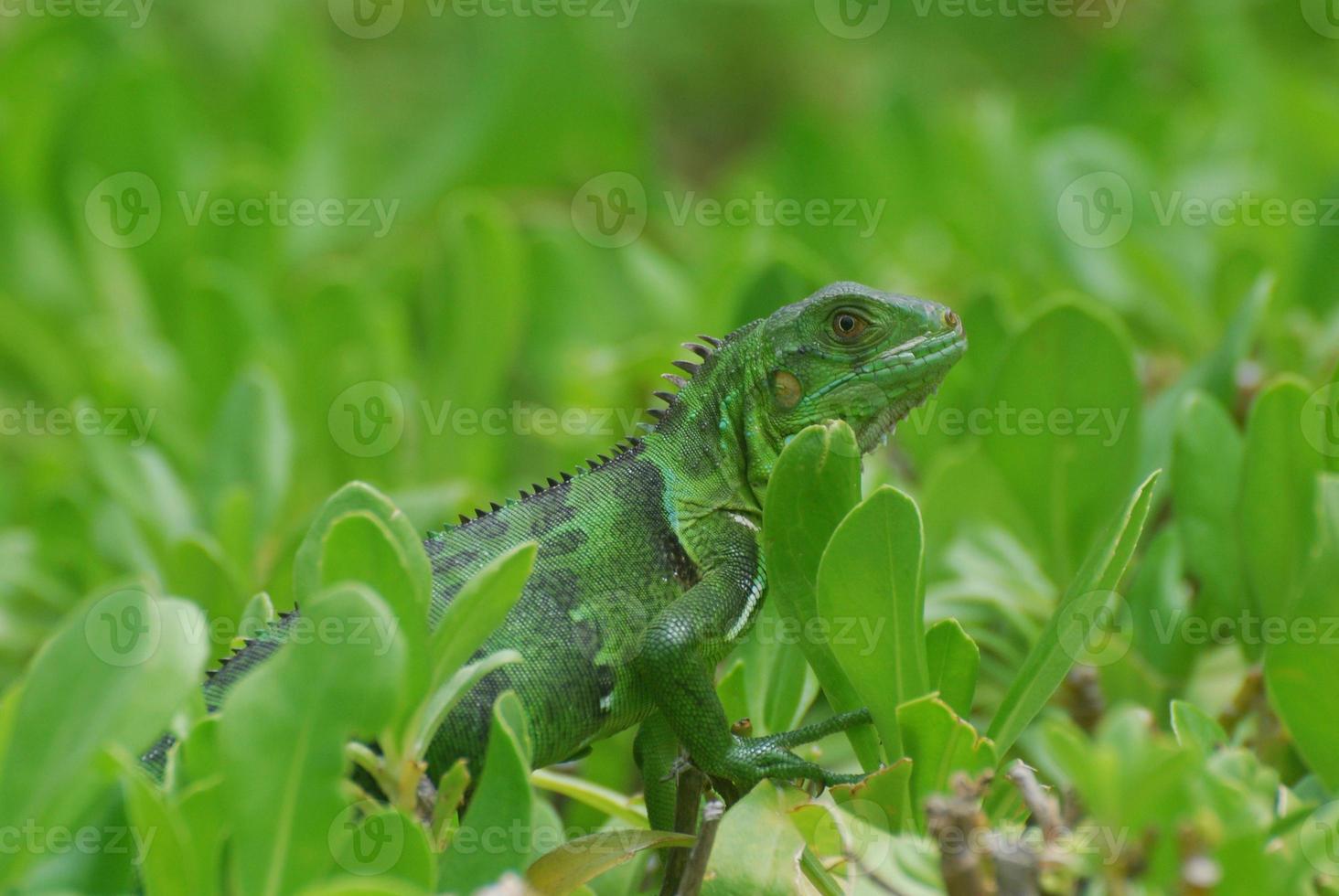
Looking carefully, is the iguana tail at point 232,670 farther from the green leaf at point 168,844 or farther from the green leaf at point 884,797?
the green leaf at point 884,797

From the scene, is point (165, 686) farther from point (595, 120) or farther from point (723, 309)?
point (595, 120)

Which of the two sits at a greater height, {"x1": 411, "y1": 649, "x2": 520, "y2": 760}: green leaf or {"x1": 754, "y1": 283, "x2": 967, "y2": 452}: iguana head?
{"x1": 754, "y1": 283, "x2": 967, "y2": 452}: iguana head

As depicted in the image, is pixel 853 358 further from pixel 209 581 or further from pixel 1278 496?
pixel 209 581

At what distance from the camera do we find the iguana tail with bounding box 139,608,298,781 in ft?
9.29

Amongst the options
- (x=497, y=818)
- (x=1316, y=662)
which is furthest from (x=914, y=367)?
(x=497, y=818)

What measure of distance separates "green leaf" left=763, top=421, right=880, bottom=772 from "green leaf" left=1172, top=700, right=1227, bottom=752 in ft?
1.74

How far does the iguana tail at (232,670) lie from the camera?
9.29ft

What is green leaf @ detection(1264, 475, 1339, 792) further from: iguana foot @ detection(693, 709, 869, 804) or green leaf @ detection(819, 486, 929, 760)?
iguana foot @ detection(693, 709, 869, 804)

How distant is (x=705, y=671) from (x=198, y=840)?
110cm

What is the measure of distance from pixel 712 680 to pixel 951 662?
0.57 m

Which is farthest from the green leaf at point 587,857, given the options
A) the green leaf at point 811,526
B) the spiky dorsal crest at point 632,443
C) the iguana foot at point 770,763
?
the spiky dorsal crest at point 632,443

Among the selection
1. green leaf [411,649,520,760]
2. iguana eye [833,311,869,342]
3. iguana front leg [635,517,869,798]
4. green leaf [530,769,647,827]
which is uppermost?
iguana eye [833,311,869,342]

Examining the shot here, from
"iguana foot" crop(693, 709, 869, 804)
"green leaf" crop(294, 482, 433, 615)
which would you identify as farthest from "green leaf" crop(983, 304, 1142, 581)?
"green leaf" crop(294, 482, 433, 615)

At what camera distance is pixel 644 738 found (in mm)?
3039
